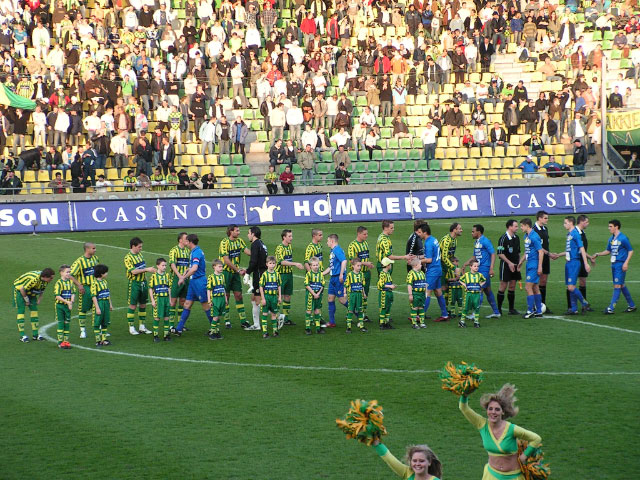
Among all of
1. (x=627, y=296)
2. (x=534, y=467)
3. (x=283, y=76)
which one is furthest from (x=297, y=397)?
(x=283, y=76)

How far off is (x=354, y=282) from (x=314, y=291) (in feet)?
2.55

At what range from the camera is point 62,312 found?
18.4 m

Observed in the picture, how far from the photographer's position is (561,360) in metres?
16.8

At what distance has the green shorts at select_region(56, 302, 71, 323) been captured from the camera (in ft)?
59.9

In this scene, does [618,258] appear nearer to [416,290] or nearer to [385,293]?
[416,290]

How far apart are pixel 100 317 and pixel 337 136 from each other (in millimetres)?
25026

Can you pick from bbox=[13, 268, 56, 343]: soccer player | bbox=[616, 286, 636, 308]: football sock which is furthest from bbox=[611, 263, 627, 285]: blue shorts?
bbox=[13, 268, 56, 343]: soccer player

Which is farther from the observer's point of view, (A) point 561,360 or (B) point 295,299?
(B) point 295,299

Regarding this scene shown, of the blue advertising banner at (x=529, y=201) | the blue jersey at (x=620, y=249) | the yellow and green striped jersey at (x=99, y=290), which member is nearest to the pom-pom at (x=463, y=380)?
the yellow and green striped jersey at (x=99, y=290)

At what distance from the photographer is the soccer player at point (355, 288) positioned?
19.3 meters

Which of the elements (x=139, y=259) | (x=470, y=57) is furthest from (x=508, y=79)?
(x=139, y=259)

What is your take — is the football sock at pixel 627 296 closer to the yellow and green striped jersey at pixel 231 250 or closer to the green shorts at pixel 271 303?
the green shorts at pixel 271 303

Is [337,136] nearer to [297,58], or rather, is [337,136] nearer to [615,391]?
[297,58]

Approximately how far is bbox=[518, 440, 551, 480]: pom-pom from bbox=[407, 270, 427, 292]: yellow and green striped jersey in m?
10.5
